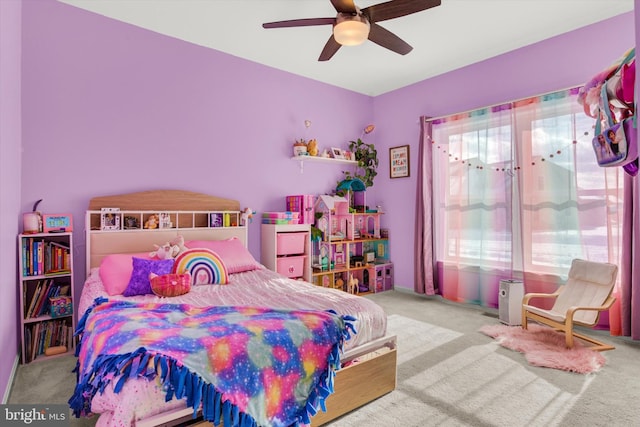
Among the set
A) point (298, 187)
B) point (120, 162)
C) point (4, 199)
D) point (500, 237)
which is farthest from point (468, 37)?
point (4, 199)

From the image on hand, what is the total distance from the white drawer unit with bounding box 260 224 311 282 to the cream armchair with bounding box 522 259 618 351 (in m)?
2.45

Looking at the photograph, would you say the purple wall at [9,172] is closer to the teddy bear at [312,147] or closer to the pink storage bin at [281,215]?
the pink storage bin at [281,215]

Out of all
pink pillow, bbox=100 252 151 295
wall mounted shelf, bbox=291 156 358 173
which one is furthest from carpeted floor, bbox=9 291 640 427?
wall mounted shelf, bbox=291 156 358 173

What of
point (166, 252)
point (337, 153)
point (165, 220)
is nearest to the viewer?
point (166, 252)

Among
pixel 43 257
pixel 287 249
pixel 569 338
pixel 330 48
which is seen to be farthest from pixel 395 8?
pixel 43 257

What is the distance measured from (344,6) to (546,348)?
3225 millimetres

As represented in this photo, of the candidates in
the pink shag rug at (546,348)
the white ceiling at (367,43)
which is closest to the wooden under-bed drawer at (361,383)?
the pink shag rug at (546,348)

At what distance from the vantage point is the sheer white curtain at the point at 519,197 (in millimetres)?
3471

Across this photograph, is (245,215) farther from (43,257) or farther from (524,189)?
(524,189)

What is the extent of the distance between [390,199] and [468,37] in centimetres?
244

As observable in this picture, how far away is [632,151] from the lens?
6.66ft

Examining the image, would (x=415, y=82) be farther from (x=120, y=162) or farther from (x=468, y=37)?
(x=120, y=162)

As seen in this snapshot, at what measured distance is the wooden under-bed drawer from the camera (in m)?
2.06

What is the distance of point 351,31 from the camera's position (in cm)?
248
